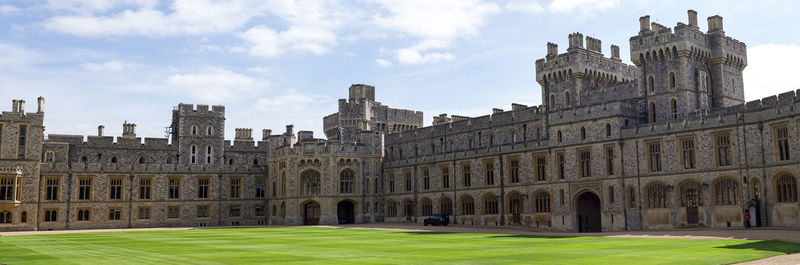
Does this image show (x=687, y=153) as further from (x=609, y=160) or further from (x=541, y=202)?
(x=541, y=202)

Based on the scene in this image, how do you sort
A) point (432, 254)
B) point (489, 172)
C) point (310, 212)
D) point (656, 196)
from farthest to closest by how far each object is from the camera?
point (310, 212), point (489, 172), point (656, 196), point (432, 254)

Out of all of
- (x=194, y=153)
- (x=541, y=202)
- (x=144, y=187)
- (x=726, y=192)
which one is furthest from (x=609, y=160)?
(x=194, y=153)

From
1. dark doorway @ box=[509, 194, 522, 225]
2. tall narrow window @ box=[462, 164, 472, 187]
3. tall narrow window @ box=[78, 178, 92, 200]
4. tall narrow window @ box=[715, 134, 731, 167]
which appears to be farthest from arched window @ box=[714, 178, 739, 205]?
tall narrow window @ box=[78, 178, 92, 200]

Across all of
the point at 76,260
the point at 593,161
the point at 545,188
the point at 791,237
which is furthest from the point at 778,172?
the point at 76,260

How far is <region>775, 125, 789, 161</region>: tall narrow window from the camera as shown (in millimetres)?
37312

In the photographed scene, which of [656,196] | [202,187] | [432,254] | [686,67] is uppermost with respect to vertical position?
[686,67]

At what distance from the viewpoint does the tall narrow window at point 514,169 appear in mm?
54031

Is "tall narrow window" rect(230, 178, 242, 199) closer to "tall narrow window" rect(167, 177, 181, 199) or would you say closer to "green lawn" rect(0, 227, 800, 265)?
"tall narrow window" rect(167, 177, 181, 199)

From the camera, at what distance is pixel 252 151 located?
7519 cm

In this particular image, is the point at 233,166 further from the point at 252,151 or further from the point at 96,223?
the point at 96,223

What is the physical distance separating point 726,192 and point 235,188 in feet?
146

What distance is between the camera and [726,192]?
40.3 m

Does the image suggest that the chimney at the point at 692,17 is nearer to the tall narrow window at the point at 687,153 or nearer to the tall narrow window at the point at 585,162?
the tall narrow window at the point at 687,153

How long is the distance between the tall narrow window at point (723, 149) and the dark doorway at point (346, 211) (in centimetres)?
3533
